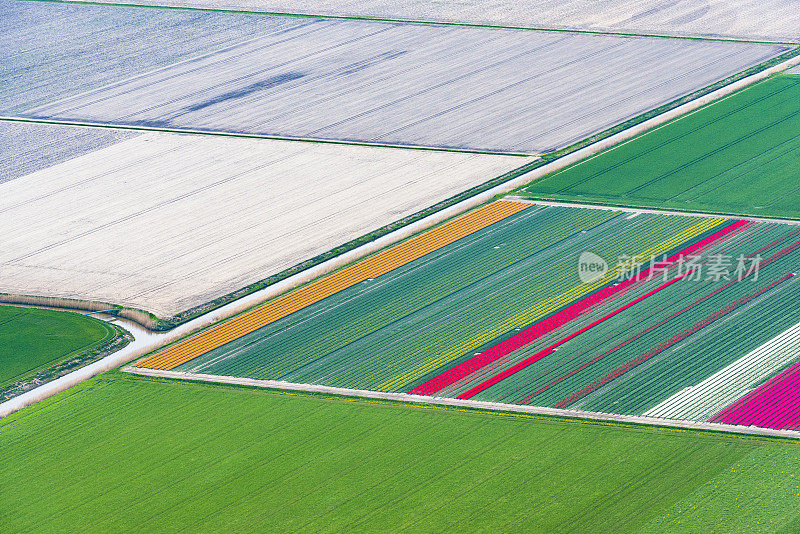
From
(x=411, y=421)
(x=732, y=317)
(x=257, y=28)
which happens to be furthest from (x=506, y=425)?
(x=257, y=28)

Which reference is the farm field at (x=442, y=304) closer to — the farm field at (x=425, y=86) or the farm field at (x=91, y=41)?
the farm field at (x=425, y=86)

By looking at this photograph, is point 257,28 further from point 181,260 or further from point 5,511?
point 5,511

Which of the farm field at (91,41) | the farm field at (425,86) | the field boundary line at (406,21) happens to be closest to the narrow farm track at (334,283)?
the farm field at (425,86)

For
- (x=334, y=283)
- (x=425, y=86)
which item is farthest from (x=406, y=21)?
(x=334, y=283)

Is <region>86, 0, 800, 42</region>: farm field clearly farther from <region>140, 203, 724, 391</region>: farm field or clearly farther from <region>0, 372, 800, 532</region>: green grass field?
<region>0, 372, 800, 532</region>: green grass field

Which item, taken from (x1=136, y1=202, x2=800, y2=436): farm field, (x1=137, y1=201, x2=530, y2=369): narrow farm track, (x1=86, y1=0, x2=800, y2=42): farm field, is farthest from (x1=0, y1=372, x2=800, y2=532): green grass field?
(x1=86, y1=0, x2=800, y2=42): farm field

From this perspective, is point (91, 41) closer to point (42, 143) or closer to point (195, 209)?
point (42, 143)
